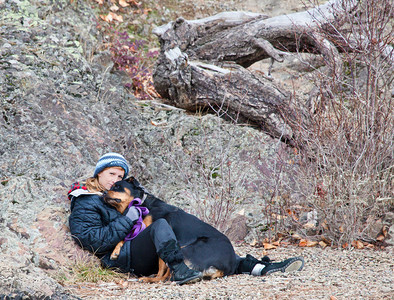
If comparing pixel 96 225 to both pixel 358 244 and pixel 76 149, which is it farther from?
pixel 358 244

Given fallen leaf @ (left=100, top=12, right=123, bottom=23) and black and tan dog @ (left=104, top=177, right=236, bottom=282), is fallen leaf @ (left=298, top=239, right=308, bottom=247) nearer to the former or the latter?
black and tan dog @ (left=104, top=177, right=236, bottom=282)

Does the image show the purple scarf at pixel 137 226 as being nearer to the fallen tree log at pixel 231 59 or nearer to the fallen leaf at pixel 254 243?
the fallen leaf at pixel 254 243

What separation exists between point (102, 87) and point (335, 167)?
399 centimetres

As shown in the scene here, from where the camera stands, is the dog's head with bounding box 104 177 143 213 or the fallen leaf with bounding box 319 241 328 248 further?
the fallen leaf with bounding box 319 241 328 248

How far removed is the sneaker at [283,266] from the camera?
154 inches

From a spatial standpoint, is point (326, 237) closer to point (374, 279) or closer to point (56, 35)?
point (374, 279)

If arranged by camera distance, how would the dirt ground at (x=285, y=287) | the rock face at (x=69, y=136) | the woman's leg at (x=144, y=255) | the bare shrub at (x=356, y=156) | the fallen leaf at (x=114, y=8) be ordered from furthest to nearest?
the fallen leaf at (x=114, y=8) < the bare shrub at (x=356, y=156) < the rock face at (x=69, y=136) < the woman's leg at (x=144, y=255) < the dirt ground at (x=285, y=287)

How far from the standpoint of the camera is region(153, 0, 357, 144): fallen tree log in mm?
7520

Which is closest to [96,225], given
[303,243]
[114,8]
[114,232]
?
[114,232]

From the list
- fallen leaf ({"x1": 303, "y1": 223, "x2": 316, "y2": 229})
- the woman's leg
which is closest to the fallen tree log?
fallen leaf ({"x1": 303, "y1": 223, "x2": 316, "y2": 229})

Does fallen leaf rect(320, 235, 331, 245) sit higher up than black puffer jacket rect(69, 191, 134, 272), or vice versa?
black puffer jacket rect(69, 191, 134, 272)

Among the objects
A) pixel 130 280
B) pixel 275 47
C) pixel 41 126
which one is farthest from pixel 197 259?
pixel 275 47

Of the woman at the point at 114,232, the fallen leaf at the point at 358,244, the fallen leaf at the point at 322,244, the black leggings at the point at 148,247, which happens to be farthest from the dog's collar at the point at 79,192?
the fallen leaf at the point at 358,244

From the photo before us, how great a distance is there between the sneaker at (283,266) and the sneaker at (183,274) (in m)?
0.62
